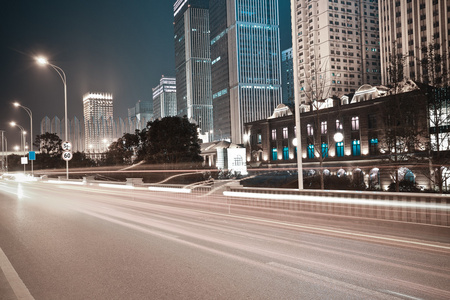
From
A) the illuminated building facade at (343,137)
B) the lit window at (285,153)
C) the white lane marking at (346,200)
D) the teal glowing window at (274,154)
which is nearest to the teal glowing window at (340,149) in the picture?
the illuminated building facade at (343,137)

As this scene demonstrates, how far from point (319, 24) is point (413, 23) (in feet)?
112

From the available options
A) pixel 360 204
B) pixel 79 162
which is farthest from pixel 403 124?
pixel 79 162

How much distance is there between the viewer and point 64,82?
36.3 m

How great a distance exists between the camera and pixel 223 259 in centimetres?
709

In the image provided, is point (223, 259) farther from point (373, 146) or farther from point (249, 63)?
point (249, 63)

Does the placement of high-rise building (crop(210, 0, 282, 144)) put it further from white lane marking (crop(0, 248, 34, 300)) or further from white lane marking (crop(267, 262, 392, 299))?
white lane marking (crop(267, 262, 392, 299))

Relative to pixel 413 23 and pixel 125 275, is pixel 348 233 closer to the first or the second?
pixel 125 275

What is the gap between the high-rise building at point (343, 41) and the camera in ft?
445

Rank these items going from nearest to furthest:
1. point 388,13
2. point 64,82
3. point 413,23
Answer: point 64,82 → point 413,23 → point 388,13

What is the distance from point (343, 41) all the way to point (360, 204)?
138852mm

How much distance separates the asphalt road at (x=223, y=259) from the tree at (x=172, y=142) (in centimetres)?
3543

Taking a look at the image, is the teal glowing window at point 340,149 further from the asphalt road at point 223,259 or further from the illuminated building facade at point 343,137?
the asphalt road at point 223,259

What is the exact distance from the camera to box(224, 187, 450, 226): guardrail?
9227mm

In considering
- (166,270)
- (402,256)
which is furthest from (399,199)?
(166,270)
